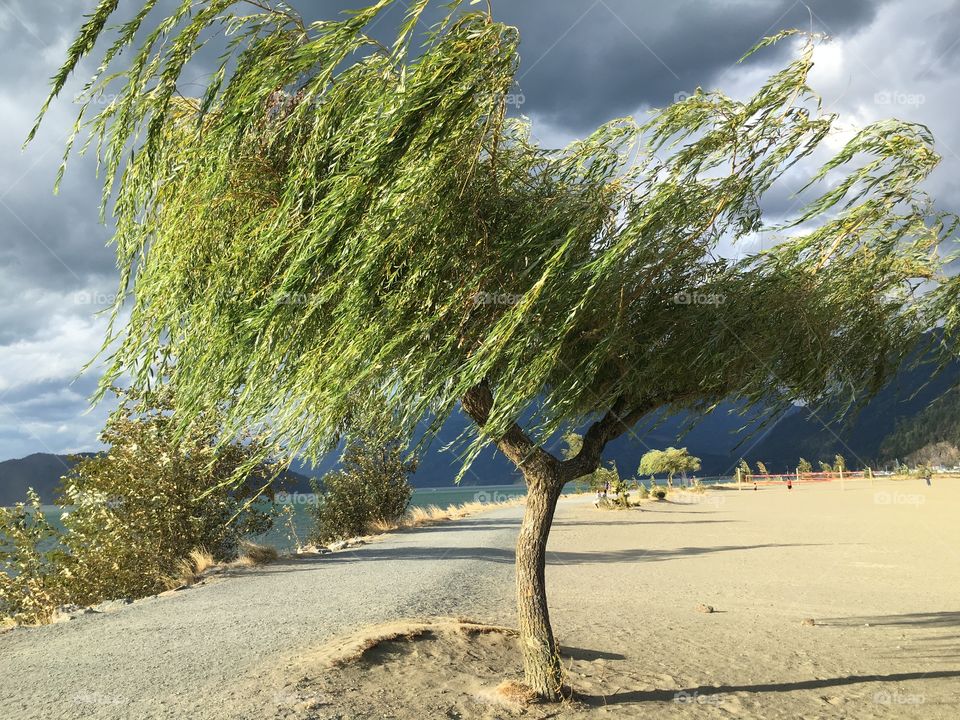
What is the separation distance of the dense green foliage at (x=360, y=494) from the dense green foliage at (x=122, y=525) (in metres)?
10.6

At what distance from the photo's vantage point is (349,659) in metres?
6.90

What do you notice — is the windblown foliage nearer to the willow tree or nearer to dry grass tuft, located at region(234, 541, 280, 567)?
the willow tree

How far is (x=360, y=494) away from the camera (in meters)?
26.9

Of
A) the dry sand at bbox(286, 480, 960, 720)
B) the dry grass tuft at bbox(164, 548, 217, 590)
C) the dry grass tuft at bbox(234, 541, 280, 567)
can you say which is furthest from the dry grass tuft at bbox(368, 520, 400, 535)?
the dry grass tuft at bbox(164, 548, 217, 590)

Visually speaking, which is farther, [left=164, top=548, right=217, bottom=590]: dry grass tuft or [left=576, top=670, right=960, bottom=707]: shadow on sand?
[left=164, top=548, right=217, bottom=590]: dry grass tuft

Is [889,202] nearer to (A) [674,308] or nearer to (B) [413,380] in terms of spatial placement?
(A) [674,308]

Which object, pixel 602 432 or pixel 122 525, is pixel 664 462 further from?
pixel 602 432

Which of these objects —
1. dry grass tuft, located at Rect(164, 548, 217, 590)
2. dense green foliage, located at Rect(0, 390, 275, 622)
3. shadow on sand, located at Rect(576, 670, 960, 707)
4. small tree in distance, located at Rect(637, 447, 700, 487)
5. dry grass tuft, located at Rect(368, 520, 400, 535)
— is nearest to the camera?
shadow on sand, located at Rect(576, 670, 960, 707)

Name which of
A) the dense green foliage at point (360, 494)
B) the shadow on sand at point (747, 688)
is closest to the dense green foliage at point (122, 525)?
the shadow on sand at point (747, 688)

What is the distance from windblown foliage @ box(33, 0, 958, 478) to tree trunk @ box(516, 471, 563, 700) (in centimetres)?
108

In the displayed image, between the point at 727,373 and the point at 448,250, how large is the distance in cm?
283

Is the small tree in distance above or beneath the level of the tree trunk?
beneath

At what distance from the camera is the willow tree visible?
15.0 ft

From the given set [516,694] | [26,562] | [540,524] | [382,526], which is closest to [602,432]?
[540,524]
